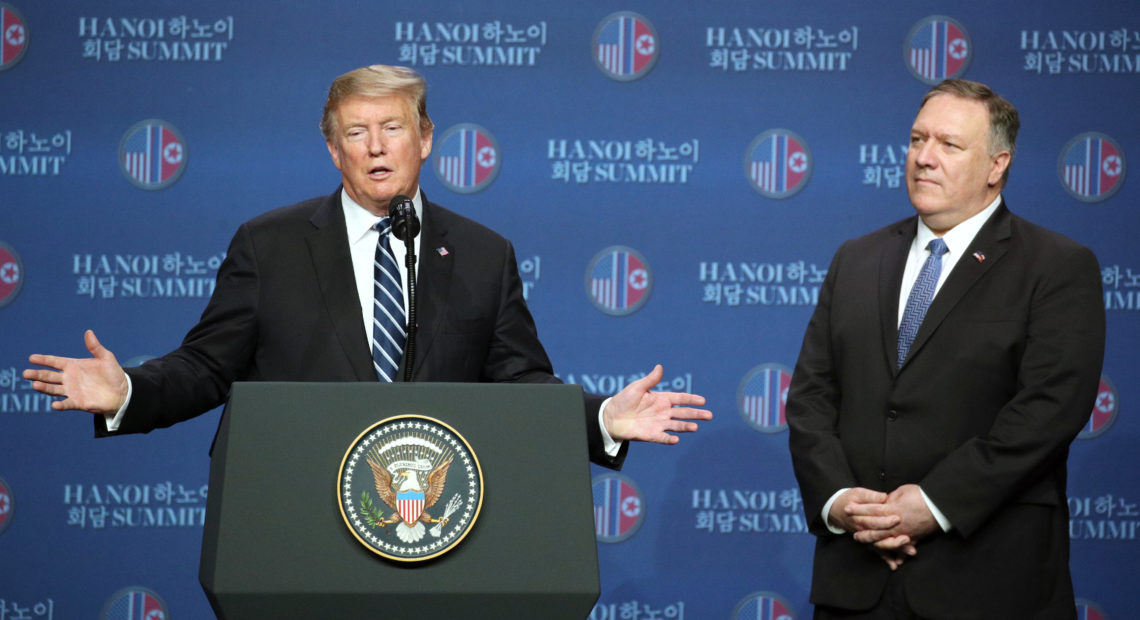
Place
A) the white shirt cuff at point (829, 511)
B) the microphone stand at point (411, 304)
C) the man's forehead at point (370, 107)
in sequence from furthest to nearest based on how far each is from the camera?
the white shirt cuff at point (829, 511), the man's forehead at point (370, 107), the microphone stand at point (411, 304)

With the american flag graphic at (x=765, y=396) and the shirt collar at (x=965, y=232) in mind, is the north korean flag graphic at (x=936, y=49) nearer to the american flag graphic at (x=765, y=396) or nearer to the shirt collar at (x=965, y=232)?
the american flag graphic at (x=765, y=396)

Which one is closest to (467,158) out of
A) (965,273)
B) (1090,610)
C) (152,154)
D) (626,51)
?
(626,51)

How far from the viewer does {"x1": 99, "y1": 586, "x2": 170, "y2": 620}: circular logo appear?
3.88m

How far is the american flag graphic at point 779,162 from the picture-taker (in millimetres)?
3959

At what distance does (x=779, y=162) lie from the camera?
3.97 m

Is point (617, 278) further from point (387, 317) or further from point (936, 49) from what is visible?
point (387, 317)

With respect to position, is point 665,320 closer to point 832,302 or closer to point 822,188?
point 822,188

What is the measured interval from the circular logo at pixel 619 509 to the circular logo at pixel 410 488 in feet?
7.73

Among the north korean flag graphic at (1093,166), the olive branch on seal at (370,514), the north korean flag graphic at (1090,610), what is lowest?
the north korean flag graphic at (1090,610)

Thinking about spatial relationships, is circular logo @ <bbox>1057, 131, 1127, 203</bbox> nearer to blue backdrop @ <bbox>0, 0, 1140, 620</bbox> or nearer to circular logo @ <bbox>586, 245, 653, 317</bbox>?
blue backdrop @ <bbox>0, 0, 1140, 620</bbox>

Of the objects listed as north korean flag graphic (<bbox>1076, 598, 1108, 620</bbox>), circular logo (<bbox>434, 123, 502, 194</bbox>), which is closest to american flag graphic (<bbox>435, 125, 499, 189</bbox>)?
circular logo (<bbox>434, 123, 502, 194</bbox>)

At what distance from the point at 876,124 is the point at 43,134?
9.19ft

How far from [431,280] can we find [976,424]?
1.28 m

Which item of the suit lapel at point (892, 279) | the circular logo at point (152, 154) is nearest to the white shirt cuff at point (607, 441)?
the suit lapel at point (892, 279)
